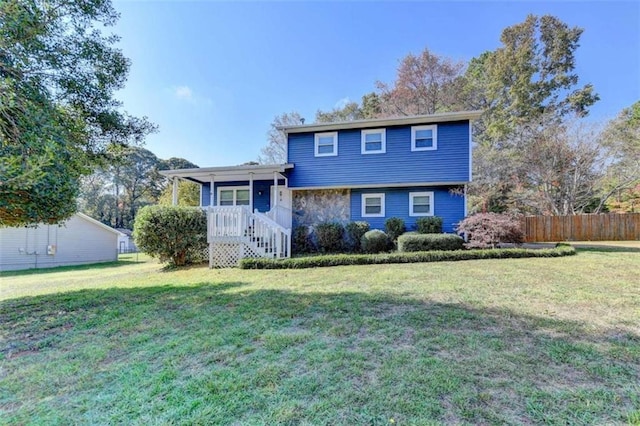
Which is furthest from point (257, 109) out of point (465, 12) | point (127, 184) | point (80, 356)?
point (127, 184)

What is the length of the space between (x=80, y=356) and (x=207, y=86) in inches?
583

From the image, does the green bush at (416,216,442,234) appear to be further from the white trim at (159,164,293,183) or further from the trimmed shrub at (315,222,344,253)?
the white trim at (159,164,293,183)

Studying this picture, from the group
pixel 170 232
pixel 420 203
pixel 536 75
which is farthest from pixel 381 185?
pixel 536 75

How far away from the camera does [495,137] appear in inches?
789

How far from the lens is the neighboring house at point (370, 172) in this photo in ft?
40.7

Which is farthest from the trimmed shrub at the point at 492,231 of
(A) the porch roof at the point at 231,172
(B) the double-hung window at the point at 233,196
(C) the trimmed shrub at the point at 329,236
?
(B) the double-hung window at the point at 233,196

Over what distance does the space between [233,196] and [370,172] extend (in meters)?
7.00

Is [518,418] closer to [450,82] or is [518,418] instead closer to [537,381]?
[537,381]

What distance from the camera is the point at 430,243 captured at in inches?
406

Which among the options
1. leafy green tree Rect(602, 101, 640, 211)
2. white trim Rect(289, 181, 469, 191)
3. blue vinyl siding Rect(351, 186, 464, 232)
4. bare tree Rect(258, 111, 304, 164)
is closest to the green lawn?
blue vinyl siding Rect(351, 186, 464, 232)

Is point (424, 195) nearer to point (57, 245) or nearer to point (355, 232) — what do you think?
point (355, 232)

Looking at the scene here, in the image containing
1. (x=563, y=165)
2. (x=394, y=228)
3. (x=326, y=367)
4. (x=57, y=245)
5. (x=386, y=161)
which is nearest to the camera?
(x=326, y=367)

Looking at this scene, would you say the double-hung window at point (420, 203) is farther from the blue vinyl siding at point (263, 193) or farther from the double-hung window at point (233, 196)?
the double-hung window at point (233, 196)

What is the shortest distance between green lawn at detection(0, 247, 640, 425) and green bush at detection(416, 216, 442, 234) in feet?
20.5
